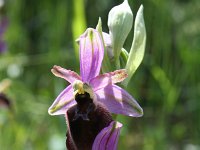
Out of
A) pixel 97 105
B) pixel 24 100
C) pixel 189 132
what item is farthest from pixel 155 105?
pixel 97 105

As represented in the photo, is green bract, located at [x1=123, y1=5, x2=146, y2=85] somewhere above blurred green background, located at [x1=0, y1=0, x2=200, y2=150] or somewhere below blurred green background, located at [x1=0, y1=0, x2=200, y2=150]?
above

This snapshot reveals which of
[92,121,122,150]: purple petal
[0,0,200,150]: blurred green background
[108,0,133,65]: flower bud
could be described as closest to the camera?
[92,121,122,150]: purple petal

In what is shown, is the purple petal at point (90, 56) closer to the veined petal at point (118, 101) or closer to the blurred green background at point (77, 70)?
the veined petal at point (118, 101)

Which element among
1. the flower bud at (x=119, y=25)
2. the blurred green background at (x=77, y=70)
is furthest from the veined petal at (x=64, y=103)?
the blurred green background at (x=77, y=70)

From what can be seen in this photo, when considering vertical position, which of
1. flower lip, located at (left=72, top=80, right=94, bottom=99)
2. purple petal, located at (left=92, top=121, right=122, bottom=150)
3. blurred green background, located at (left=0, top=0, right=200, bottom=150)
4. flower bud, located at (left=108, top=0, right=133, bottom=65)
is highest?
flower bud, located at (left=108, top=0, right=133, bottom=65)

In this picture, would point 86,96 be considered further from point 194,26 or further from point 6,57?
point 194,26

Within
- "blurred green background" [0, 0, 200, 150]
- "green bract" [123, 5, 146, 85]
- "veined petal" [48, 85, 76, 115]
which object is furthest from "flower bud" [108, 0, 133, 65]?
"blurred green background" [0, 0, 200, 150]

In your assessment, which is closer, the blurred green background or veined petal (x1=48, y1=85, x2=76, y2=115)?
veined petal (x1=48, y1=85, x2=76, y2=115)

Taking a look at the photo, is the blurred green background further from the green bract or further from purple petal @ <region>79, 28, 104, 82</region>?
purple petal @ <region>79, 28, 104, 82</region>
